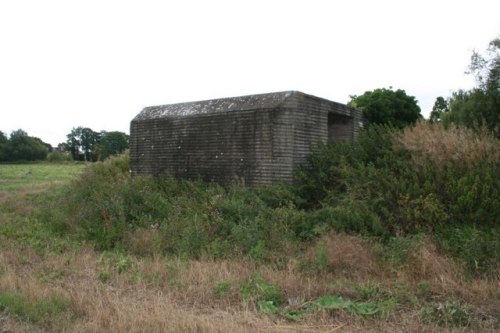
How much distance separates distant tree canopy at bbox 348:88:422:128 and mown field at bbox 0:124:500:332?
14.6 m

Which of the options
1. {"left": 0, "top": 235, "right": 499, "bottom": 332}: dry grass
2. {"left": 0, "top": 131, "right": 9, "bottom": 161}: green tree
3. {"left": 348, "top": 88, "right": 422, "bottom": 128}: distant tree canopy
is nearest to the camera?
{"left": 0, "top": 235, "right": 499, "bottom": 332}: dry grass

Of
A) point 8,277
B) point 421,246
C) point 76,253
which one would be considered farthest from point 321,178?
point 8,277

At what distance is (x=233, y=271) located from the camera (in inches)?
238

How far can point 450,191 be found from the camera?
275 inches

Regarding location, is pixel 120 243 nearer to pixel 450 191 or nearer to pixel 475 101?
pixel 450 191

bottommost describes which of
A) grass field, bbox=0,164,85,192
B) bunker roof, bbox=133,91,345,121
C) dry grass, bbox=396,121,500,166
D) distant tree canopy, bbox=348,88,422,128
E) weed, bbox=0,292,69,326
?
weed, bbox=0,292,69,326

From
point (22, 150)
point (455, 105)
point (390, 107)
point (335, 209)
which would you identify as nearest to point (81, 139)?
point (22, 150)

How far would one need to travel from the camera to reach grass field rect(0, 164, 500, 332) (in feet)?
13.8

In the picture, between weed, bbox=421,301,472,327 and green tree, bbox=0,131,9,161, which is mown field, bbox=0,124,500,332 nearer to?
weed, bbox=421,301,472,327

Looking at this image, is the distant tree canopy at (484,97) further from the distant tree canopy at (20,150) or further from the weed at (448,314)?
the distant tree canopy at (20,150)

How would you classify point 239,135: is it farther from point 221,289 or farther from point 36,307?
point 36,307

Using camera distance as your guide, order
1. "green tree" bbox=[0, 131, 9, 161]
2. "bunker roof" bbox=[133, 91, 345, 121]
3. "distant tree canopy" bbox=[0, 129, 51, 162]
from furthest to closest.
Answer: "distant tree canopy" bbox=[0, 129, 51, 162] → "green tree" bbox=[0, 131, 9, 161] → "bunker roof" bbox=[133, 91, 345, 121]

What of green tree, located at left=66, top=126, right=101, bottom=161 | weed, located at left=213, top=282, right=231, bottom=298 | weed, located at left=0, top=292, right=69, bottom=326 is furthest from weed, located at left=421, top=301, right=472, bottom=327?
green tree, located at left=66, top=126, right=101, bottom=161

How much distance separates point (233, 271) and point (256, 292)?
95cm
